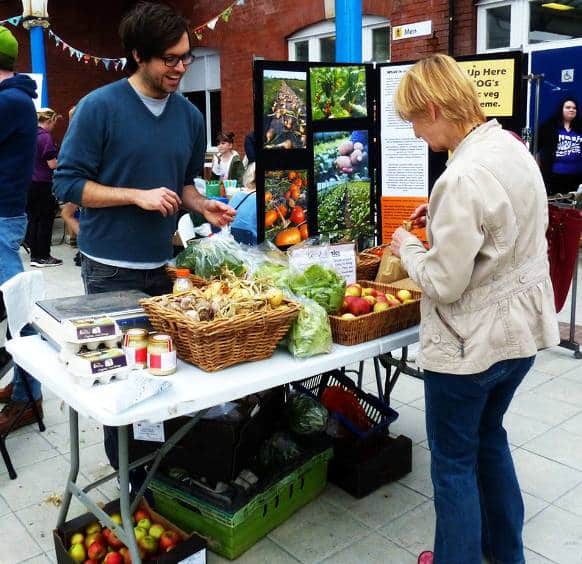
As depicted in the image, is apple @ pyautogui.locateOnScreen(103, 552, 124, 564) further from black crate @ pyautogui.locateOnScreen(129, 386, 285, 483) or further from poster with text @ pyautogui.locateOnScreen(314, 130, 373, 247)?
poster with text @ pyautogui.locateOnScreen(314, 130, 373, 247)

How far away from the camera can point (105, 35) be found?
13562mm

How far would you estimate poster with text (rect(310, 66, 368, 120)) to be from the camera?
304cm

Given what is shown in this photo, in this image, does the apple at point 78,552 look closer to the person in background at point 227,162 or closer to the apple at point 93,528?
the apple at point 93,528

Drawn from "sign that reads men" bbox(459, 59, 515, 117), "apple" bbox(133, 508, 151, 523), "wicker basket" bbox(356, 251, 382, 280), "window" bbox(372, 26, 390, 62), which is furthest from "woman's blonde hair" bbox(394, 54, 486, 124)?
"window" bbox(372, 26, 390, 62)

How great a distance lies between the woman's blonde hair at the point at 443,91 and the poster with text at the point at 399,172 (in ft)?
4.84

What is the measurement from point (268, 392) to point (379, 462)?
58 centimetres

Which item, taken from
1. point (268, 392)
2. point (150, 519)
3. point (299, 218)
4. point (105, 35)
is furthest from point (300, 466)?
point (105, 35)

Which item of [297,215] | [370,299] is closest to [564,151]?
[297,215]

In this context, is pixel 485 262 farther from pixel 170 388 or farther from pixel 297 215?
pixel 297 215

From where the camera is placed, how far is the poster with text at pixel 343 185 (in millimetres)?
3117

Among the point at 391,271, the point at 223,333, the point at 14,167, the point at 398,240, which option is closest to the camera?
the point at 223,333

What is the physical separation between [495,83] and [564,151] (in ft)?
15.1

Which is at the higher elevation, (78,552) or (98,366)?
(98,366)

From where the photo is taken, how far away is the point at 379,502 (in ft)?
9.30
